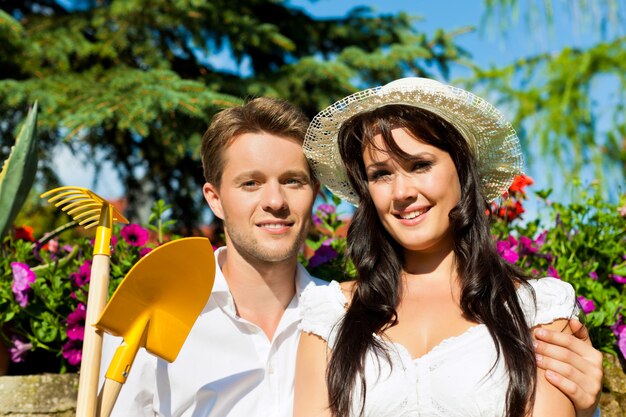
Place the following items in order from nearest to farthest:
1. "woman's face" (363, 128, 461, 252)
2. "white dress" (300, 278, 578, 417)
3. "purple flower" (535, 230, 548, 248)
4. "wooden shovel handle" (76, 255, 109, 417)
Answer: "wooden shovel handle" (76, 255, 109, 417) < "white dress" (300, 278, 578, 417) < "woman's face" (363, 128, 461, 252) < "purple flower" (535, 230, 548, 248)

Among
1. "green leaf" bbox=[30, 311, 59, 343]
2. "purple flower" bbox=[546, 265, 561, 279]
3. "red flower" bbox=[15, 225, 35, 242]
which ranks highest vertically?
"red flower" bbox=[15, 225, 35, 242]

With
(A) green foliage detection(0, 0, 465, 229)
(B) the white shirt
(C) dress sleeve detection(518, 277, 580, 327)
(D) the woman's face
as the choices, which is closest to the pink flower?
(C) dress sleeve detection(518, 277, 580, 327)

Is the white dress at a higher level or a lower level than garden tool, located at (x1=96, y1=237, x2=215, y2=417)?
lower

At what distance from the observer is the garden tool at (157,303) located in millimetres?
1535

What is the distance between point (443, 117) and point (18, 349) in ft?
5.71

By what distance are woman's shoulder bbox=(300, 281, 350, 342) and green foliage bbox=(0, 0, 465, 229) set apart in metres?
2.64

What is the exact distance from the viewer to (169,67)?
17.5 feet

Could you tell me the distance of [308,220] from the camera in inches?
93.4

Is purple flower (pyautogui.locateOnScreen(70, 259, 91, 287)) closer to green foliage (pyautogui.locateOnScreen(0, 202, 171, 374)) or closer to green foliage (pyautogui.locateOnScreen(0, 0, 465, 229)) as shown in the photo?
green foliage (pyautogui.locateOnScreen(0, 202, 171, 374))

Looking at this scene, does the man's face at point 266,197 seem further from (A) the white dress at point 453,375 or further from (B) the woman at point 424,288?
(A) the white dress at point 453,375

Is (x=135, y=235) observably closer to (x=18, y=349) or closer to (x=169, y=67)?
(x=18, y=349)

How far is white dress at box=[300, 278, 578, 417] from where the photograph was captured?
1832mm

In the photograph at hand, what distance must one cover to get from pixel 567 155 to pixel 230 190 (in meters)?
4.41

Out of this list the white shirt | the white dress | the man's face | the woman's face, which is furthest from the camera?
the man's face
